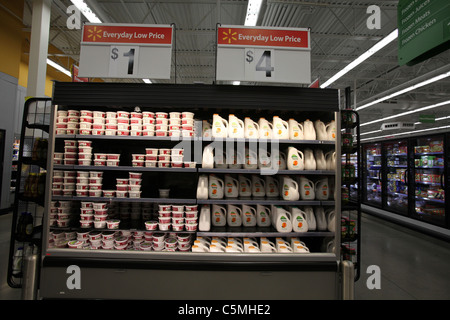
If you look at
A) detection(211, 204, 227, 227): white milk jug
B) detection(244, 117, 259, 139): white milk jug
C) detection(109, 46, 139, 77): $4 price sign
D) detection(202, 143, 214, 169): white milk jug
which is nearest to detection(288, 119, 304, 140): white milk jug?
detection(244, 117, 259, 139): white milk jug

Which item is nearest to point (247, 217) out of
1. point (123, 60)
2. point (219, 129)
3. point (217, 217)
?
point (217, 217)

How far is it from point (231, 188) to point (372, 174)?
20.3ft

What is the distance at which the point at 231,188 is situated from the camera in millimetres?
2576

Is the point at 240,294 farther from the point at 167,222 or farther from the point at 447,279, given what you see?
the point at 447,279

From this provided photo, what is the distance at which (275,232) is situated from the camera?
7.99 ft

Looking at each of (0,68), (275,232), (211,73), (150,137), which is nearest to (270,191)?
(275,232)

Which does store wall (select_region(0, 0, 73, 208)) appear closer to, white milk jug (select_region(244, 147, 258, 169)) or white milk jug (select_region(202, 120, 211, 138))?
white milk jug (select_region(202, 120, 211, 138))

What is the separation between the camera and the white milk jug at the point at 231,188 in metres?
2.57

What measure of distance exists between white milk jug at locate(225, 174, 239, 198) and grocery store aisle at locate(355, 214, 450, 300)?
1906 mm

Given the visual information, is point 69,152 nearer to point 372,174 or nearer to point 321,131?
point 321,131

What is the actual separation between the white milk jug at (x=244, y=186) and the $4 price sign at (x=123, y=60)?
170 centimetres

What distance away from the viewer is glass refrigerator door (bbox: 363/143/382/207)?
21.6 feet

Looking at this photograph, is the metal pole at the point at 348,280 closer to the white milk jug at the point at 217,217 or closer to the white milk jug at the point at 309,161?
the white milk jug at the point at 309,161

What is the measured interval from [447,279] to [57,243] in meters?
5.06
